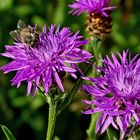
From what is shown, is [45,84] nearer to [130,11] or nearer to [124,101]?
[124,101]

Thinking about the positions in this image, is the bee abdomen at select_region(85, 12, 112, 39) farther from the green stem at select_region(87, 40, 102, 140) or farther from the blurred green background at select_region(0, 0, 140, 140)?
the blurred green background at select_region(0, 0, 140, 140)

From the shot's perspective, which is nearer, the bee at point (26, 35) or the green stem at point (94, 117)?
the bee at point (26, 35)

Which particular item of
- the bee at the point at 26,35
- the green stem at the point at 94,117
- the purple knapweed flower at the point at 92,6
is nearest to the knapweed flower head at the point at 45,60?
the bee at the point at 26,35

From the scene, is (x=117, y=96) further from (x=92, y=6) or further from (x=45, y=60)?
(x=92, y=6)

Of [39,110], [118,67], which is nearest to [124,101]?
[118,67]

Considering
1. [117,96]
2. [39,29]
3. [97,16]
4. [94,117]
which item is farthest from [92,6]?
[39,29]

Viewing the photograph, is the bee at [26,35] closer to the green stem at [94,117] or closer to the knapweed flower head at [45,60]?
the knapweed flower head at [45,60]

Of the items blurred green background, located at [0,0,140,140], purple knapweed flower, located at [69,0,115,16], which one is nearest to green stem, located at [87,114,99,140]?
purple knapweed flower, located at [69,0,115,16]
